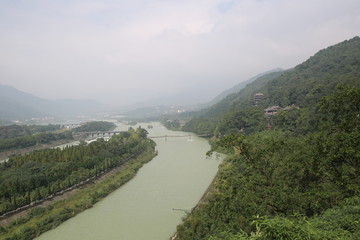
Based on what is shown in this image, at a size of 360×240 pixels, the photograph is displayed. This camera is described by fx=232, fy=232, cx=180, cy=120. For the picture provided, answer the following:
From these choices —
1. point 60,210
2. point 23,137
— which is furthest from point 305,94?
point 23,137

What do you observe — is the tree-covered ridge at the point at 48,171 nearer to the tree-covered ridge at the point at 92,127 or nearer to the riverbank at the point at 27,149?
the riverbank at the point at 27,149

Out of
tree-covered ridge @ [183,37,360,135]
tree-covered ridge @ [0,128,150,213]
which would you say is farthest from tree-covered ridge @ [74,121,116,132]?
tree-covered ridge @ [0,128,150,213]

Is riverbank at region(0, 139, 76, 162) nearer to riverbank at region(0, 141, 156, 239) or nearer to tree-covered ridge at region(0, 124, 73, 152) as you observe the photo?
tree-covered ridge at region(0, 124, 73, 152)

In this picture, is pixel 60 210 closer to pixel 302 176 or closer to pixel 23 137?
pixel 302 176

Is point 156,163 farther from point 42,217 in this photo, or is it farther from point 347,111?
point 347,111

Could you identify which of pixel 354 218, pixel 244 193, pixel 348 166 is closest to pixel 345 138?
pixel 348 166
